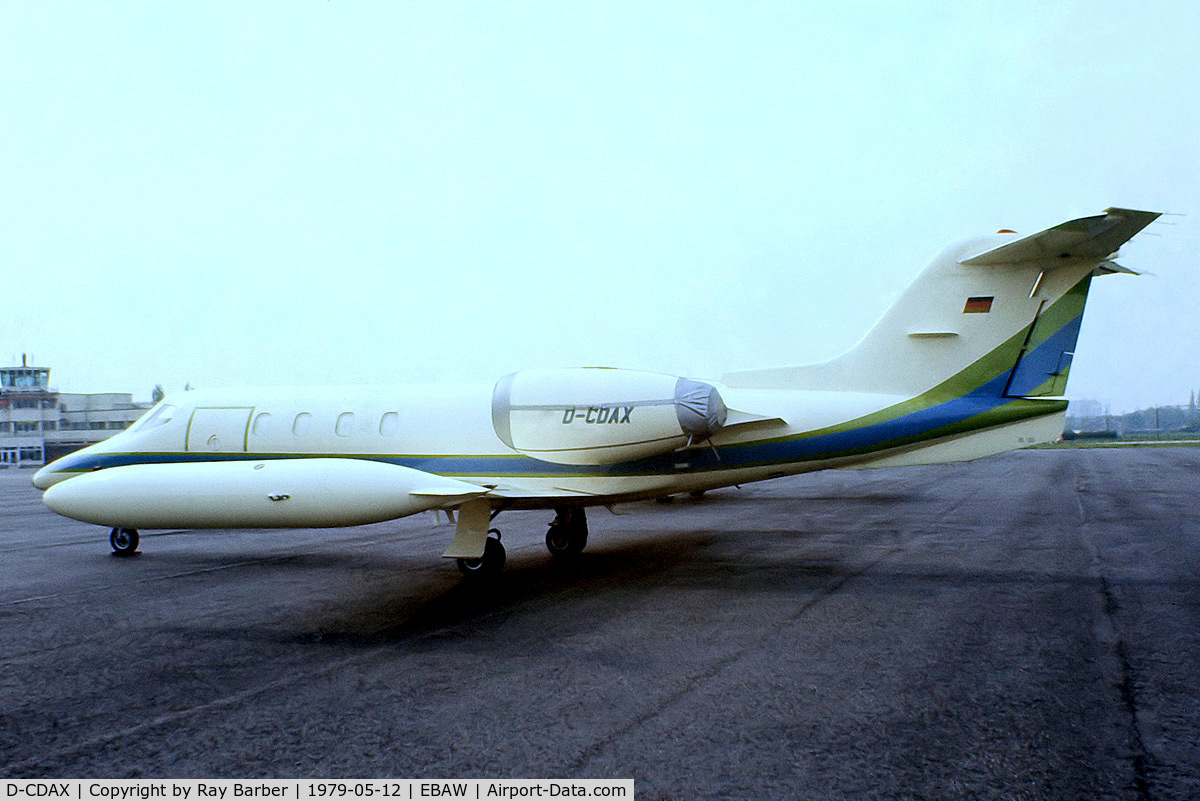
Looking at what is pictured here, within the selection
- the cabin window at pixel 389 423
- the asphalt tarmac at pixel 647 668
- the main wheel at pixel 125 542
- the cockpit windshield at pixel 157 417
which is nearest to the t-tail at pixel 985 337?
the asphalt tarmac at pixel 647 668

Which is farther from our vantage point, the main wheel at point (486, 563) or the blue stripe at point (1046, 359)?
the blue stripe at point (1046, 359)

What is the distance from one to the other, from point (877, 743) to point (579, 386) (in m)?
6.00

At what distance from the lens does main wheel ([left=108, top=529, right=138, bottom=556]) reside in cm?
1248

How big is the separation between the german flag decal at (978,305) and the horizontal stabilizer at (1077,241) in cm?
44

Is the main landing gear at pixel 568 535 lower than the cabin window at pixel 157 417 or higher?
lower

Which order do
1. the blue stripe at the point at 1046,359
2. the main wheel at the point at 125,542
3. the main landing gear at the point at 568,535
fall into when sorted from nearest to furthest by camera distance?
1. the blue stripe at the point at 1046,359
2. the main landing gear at the point at 568,535
3. the main wheel at the point at 125,542

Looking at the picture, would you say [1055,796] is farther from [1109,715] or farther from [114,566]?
[114,566]

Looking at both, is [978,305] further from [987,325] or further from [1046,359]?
[1046,359]

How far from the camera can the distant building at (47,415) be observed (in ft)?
154

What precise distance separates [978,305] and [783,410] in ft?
9.30
